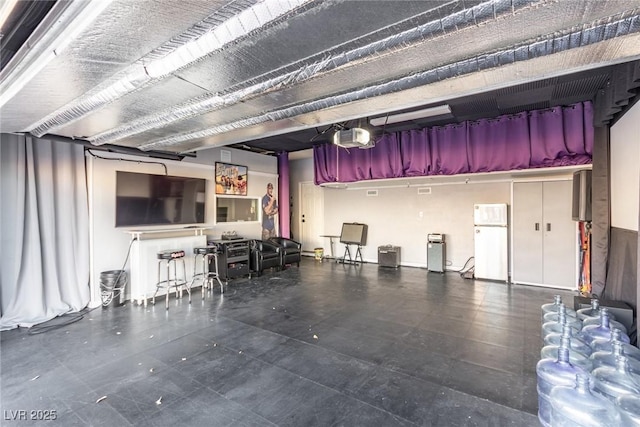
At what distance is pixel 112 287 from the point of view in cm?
424

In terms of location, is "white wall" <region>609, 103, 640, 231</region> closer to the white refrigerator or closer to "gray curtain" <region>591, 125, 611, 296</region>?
"gray curtain" <region>591, 125, 611, 296</region>

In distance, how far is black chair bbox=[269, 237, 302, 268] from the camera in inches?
267

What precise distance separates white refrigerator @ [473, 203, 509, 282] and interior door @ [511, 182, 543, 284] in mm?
160

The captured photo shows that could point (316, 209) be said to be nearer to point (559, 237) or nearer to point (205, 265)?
point (205, 265)

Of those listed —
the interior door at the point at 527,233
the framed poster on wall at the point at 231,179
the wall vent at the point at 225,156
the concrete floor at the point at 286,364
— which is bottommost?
the concrete floor at the point at 286,364

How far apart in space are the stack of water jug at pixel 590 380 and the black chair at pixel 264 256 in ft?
16.6

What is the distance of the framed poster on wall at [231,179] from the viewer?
20.5 ft

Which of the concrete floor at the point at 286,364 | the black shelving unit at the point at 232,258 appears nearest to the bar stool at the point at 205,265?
the black shelving unit at the point at 232,258

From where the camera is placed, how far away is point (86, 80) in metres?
2.17

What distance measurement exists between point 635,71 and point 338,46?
255 centimetres

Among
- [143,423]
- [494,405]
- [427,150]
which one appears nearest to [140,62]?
[143,423]

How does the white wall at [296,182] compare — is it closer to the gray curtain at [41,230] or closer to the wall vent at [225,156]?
the wall vent at [225,156]

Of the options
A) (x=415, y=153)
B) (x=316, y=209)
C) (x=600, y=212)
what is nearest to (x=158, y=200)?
(x=316, y=209)

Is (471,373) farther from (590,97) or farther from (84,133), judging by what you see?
(84,133)
